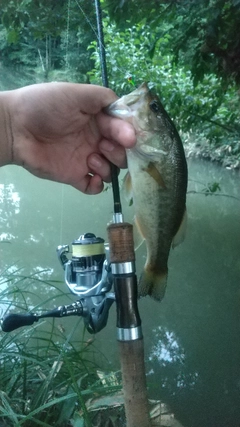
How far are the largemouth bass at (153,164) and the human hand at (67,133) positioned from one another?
0.15ft

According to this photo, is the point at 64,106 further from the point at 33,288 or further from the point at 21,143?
the point at 33,288

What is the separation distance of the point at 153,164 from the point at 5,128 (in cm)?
54

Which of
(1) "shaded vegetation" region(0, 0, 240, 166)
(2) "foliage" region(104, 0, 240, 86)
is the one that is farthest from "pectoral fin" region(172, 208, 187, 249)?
(2) "foliage" region(104, 0, 240, 86)

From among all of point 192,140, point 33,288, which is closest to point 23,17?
point 33,288

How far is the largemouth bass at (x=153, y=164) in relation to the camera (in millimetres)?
1398

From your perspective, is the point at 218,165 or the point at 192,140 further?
the point at 192,140

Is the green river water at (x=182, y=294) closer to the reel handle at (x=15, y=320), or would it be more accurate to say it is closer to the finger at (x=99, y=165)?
the reel handle at (x=15, y=320)

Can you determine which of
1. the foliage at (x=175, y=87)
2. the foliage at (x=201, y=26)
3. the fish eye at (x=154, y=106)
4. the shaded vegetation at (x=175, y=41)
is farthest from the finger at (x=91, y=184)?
the foliage at (x=175, y=87)

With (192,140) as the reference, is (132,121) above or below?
above

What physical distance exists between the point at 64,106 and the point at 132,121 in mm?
266

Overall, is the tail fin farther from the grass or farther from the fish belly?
the grass

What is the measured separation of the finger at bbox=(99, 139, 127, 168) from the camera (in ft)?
5.13

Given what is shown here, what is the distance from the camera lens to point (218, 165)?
10352 mm

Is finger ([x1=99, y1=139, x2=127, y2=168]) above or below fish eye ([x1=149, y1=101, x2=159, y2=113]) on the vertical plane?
below
